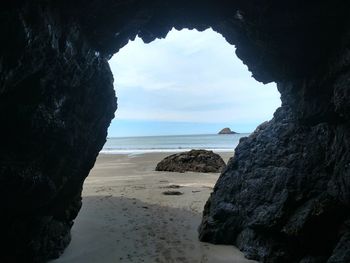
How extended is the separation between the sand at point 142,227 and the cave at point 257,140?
21.1 inches

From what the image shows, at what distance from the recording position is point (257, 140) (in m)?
10.3

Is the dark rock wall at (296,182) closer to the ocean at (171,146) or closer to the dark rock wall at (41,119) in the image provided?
the dark rock wall at (41,119)

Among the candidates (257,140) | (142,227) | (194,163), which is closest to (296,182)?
(257,140)

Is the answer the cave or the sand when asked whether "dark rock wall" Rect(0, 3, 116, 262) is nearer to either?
the cave

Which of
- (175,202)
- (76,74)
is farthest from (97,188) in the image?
(76,74)

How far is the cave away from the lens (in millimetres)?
5992

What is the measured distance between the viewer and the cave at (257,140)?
5992 mm

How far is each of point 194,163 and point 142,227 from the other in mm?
14062

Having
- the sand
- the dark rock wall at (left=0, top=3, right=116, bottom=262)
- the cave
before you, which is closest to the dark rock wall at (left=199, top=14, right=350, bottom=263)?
the cave

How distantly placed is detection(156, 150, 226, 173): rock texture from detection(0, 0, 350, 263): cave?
13.8 meters

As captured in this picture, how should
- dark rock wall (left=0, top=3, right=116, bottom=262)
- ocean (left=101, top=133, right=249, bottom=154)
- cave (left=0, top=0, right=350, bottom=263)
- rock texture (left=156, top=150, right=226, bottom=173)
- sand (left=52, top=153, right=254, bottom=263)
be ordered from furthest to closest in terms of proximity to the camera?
ocean (left=101, top=133, right=249, bottom=154) → rock texture (left=156, top=150, right=226, bottom=173) → sand (left=52, top=153, right=254, bottom=263) → cave (left=0, top=0, right=350, bottom=263) → dark rock wall (left=0, top=3, right=116, bottom=262)

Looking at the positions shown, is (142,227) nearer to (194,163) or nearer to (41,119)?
(41,119)

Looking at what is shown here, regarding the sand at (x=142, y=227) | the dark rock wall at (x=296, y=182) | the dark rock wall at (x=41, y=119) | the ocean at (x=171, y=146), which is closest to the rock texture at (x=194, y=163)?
the sand at (x=142, y=227)

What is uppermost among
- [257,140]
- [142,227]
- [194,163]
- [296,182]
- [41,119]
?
[41,119]
